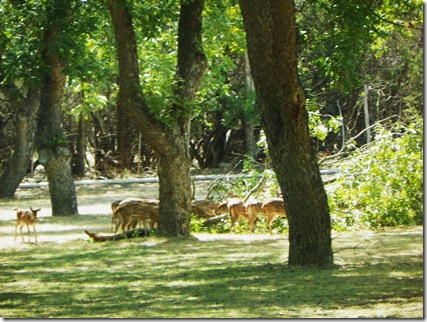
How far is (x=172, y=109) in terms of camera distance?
17.8m

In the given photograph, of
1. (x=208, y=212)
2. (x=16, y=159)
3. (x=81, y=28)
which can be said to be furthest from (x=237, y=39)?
→ (x=16, y=159)

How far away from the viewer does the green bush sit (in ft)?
60.4

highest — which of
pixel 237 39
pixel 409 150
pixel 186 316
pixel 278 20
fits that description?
pixel 237 39

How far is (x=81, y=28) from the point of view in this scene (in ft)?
72.4

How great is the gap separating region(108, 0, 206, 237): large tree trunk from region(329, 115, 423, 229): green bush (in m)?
3.08

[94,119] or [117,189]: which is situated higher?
[94,119]

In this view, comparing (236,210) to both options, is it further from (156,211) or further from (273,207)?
(156,211)

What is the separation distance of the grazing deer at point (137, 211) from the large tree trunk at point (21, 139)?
10547 millimetres

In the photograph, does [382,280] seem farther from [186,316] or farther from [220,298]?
[186,316]

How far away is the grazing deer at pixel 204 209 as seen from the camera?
793 inches

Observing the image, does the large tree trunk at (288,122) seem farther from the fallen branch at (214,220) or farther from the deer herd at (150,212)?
the fallen branch at (214,220)

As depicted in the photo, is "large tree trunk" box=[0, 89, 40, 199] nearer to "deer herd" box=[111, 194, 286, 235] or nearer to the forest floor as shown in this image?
"deer herd" box=[111, 194, 286, 235]

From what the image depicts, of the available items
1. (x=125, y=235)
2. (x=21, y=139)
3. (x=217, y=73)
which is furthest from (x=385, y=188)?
(x=21, y=139)

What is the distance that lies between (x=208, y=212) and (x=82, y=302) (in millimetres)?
9906
